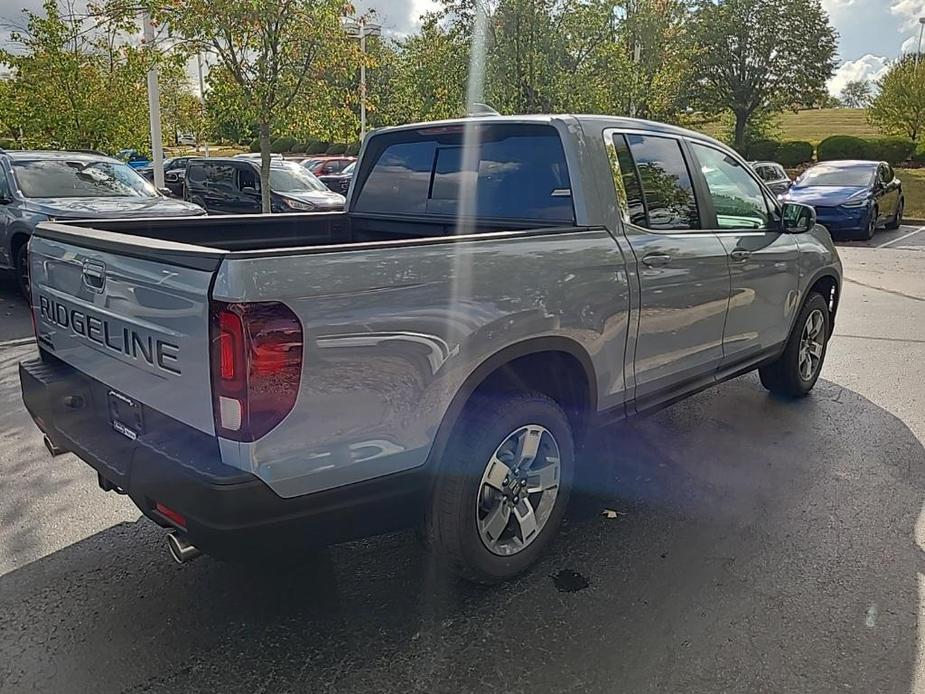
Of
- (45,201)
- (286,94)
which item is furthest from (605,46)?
(45,201)

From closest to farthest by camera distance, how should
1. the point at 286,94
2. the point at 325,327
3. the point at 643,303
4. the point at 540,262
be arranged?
the point at 325,327 → the point at 540,262 → the point at 643,303 → the point at 286,94

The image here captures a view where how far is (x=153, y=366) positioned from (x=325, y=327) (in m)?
0.67

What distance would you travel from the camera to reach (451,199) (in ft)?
13.5

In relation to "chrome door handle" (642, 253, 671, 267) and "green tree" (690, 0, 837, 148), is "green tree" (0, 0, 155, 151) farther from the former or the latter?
"green tree" (690, 0, 837, 148)

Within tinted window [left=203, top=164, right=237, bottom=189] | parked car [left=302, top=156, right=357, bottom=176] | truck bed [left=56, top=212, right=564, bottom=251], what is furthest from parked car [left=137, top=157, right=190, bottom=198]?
truck bed [left=56, top=212, right=564, bottom=251]

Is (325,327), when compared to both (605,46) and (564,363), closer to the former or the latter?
(564,363)

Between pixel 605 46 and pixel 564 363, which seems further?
pixel 605 46

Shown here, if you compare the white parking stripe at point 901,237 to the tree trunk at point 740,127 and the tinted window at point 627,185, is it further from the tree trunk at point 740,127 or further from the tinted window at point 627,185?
the tree trunk at point 740,127

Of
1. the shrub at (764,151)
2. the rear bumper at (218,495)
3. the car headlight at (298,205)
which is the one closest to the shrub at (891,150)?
the shrub at (764,151)

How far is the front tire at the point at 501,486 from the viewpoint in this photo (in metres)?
2.80

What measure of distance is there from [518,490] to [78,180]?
25.9ft

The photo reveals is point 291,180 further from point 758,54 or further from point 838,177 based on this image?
point 758,54

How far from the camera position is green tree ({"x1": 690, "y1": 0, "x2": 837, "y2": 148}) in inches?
1334

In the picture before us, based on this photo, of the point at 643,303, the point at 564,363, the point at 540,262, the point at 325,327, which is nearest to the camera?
the point at 325,327
